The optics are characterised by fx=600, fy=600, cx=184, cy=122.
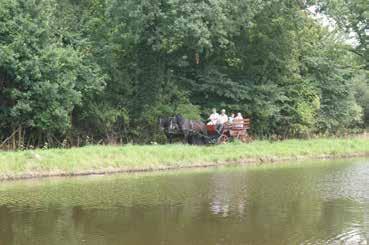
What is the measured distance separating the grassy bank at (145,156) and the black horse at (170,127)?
2.58 m

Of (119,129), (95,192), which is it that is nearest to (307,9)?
(119,129)

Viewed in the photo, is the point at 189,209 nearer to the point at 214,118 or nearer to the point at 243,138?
the point at 214,118

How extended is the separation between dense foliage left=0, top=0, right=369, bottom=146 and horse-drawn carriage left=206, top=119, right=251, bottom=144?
6.36ft

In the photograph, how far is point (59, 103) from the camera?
82.2ft

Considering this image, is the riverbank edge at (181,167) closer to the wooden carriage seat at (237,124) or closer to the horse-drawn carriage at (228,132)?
the horse-drawn carriage at (228,132)

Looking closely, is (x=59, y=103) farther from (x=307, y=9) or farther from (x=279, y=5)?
(x=307, y=9)

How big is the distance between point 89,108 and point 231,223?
705 inches

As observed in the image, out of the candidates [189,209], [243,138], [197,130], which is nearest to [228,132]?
[243,138]

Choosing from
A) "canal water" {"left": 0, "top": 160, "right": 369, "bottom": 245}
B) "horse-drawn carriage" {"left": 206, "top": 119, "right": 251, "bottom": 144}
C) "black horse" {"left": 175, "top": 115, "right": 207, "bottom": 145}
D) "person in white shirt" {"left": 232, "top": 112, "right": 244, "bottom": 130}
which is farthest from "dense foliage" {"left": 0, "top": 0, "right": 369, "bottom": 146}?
"canal water" {"left": 0, "top": 160, "right": 369, "bottom": 245}

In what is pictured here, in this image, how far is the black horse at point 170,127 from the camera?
2912cm

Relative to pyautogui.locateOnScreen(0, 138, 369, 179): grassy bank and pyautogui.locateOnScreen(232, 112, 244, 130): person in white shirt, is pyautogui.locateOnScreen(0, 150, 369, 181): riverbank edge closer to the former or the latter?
pyautogui.locateOnScreen(0, 138, 369, 179): grassy bank

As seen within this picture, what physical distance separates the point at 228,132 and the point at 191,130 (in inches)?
82.3

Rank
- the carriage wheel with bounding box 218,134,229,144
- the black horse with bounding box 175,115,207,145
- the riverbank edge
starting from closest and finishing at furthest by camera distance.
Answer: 1. the riverbank edge
2. the black horse with bounding box 175,115,207,145
3. the carriage wheel with bounding box 218,134,229,144

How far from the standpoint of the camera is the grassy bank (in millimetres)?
20828
